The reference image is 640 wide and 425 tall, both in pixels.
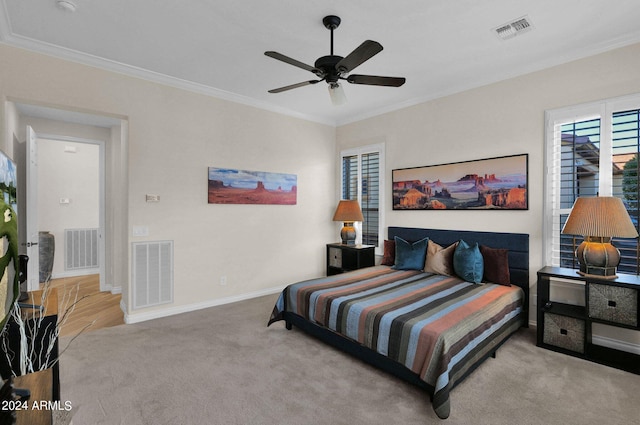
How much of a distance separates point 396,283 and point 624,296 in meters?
1.85

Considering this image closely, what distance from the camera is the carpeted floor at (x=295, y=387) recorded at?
6.66 ft

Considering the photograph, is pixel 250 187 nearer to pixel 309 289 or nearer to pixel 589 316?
pixel 309 289

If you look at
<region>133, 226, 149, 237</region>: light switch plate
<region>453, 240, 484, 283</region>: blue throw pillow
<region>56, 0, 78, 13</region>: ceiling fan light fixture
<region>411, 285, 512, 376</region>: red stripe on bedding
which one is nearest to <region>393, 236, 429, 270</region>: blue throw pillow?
<region>453, 240, 484, 283</region>: blue throw pillow

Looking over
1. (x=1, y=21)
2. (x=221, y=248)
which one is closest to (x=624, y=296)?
(x=221, y=248)

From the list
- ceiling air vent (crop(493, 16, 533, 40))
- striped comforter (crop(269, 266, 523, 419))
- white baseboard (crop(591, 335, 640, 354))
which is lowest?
white baseboard (crop(591, 335, 640, 354))

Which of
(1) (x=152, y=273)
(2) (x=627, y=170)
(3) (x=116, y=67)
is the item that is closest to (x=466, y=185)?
(2) (x=627, y=170)

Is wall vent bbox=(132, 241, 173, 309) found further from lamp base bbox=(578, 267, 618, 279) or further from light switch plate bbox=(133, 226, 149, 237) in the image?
lamp base bbox=(578, 267, 618, 279)

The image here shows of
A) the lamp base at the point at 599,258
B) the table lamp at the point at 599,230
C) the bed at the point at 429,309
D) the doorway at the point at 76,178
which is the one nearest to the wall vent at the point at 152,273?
the doorway at the point at 76,178

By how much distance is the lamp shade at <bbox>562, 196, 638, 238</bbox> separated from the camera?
2605 millimetres

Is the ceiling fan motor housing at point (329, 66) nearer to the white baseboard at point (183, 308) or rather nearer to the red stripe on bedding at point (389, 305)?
the red stripe on bedding at point (389, 305)

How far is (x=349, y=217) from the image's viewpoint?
193 inches

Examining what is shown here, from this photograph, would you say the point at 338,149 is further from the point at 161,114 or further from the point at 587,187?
the point at 587,187

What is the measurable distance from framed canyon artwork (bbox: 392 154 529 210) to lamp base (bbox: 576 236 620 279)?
0.77 metres

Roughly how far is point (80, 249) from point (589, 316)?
7.54 metres
